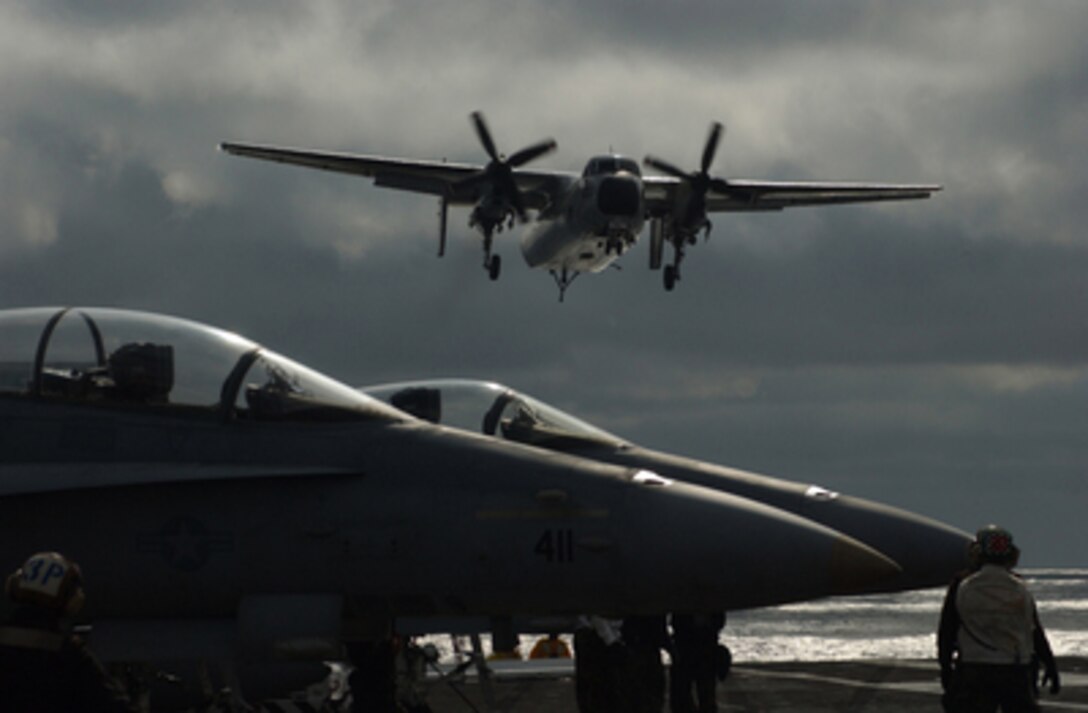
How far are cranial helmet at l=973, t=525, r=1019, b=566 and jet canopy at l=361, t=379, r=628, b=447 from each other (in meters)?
5.42

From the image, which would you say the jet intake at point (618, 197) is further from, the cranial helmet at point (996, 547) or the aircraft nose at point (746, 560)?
the aircraft nose at point (746, 560)

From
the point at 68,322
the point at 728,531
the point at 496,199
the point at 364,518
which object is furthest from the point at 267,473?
the point at 496,199

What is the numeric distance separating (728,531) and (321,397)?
2.70 m

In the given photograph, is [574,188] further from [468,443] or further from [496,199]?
[468,443]

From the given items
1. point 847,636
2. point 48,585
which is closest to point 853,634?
point 847,636

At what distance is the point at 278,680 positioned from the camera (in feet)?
36.0

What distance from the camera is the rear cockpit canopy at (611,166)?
56.9m

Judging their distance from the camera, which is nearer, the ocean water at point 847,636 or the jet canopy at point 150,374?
the jet canopy at point 150,374

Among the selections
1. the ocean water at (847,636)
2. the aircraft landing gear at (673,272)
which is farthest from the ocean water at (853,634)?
the aircraft landing gear at (673,272)

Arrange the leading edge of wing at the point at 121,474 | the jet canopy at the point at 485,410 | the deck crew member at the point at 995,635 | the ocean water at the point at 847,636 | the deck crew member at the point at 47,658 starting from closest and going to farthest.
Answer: the deck crew member at the point at 47,658 < the leading edge of wing at the point at 121,474 < the deck crew member at the point at 995,635 < the jet canopy at the point at 485,410 < the ocean water at the point at 847,636

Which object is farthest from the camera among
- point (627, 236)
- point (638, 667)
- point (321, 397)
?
point (627, 236)

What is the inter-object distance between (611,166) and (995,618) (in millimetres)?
47792

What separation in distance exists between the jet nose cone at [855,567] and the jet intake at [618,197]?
153 ft

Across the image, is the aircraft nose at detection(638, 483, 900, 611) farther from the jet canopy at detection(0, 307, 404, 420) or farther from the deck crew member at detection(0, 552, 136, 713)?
the deck crew member at detection(0, 552, 136, 713)
